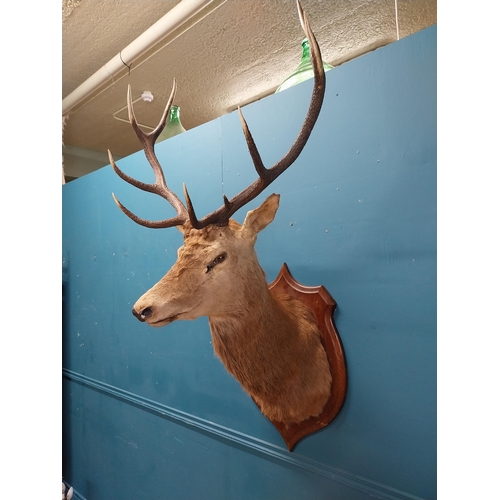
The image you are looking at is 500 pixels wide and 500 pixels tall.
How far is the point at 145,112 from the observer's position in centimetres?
222

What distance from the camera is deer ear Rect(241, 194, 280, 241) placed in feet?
2.75

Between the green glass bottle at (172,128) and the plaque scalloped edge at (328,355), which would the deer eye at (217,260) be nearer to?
the plaque scalloped edge at (328,355)

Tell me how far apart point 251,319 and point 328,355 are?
220 millimetres

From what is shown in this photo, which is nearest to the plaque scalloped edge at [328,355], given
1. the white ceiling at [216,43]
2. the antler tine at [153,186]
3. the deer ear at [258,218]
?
the deer ear at [258,218]

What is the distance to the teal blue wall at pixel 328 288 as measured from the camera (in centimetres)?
74

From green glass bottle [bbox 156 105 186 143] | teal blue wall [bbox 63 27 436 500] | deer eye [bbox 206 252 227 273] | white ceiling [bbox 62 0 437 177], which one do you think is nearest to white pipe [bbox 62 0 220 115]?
white ceiling [bbox 62 0 437 177]

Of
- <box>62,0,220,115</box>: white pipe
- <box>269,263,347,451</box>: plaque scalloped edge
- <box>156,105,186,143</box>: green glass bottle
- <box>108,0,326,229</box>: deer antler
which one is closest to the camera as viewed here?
<box>108,0,326,229</box>: deer antler

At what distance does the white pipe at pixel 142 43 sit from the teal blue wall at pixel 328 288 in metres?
0.48

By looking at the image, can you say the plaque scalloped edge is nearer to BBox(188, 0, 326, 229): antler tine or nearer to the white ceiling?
BBox(188, 0, 326, 229): antler tine

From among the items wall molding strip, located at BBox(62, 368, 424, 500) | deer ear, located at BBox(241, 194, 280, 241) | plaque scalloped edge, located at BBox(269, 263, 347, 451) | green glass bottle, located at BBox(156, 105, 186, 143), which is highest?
green glass bottle, located at BBox(156, 105, 186, 143)

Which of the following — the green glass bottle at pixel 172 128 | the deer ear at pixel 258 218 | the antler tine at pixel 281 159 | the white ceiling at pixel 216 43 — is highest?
the white ceiling at pixel 216 43

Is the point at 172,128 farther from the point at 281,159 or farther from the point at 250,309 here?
the point at 250,309

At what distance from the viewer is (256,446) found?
1.00m

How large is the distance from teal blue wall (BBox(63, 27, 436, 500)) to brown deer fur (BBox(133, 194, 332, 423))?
9 centimetres
